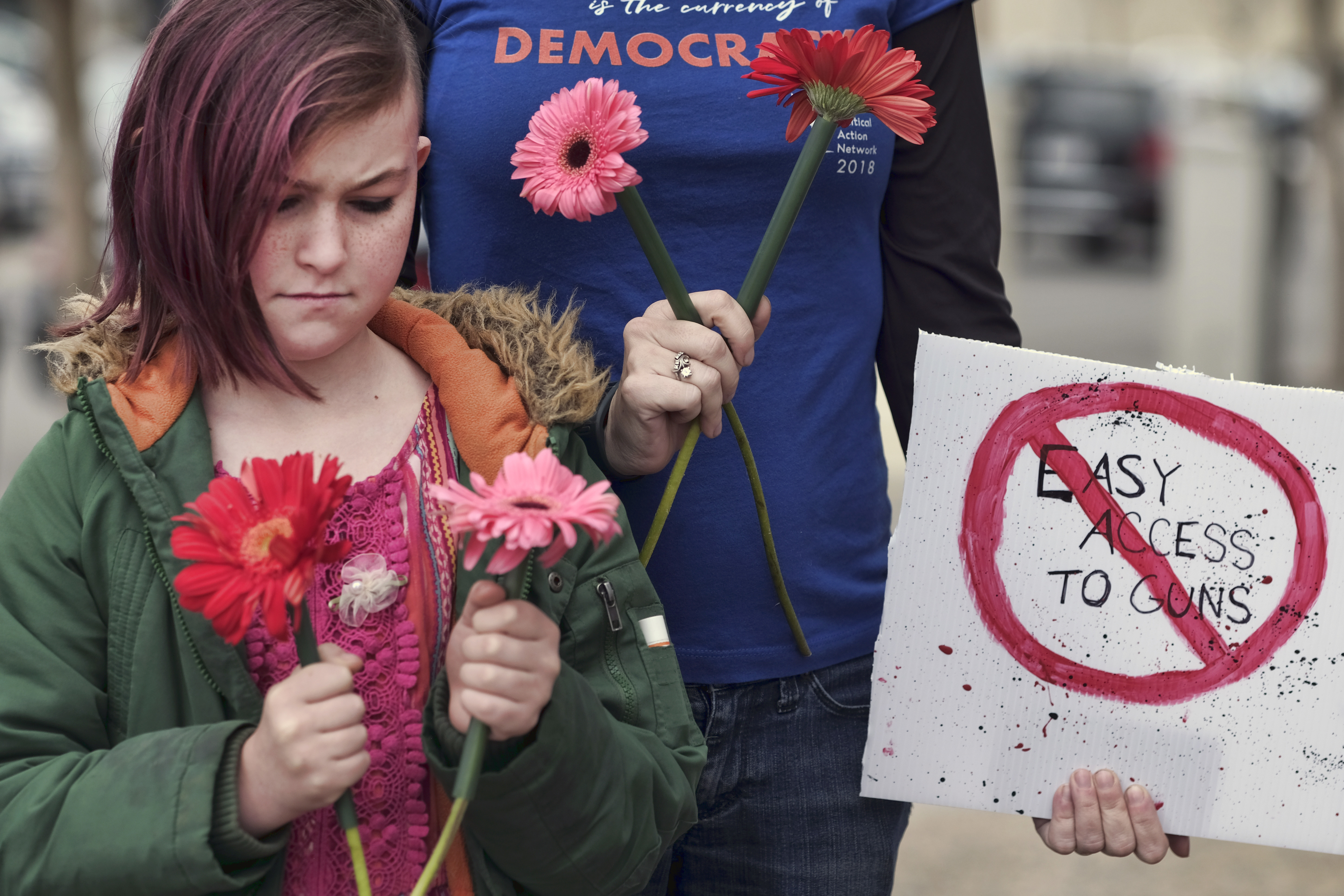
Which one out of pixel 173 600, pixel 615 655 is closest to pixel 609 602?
pixel 615 655

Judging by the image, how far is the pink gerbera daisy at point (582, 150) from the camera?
1208 mm

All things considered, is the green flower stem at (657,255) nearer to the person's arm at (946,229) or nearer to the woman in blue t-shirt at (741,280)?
the woman in blue t-shirt at (741,280)

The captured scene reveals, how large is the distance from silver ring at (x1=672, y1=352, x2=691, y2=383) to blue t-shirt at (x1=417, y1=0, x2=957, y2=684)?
10.5 inches

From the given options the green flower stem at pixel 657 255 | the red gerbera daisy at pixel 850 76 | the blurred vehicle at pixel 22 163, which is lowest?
the green flower stem at pixel 657 255

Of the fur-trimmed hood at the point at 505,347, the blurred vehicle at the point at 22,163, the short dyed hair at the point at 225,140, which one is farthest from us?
the blurred vehicle at the point at 22,163

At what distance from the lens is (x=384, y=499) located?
1.31m

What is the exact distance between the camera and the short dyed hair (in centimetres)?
118

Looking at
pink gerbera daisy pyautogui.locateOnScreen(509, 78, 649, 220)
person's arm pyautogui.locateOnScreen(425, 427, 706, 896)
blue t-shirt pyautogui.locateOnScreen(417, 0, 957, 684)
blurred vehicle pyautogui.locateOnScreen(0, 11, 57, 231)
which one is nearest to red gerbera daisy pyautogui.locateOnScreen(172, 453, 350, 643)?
person's arm pyautogui.locateOnScreen(425, 427, 706, 896)

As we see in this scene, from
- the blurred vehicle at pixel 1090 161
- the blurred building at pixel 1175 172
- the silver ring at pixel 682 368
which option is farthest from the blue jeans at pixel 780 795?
the blurred vehicle at pixel 1090 161

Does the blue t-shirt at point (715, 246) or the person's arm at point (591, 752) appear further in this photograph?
the blue t-shirt at point (715, 246)

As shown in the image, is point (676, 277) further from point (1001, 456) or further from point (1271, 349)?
point (1271, 349)

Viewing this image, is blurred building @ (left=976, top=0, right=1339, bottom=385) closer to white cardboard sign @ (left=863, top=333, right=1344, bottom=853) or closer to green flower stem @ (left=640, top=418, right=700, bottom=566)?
white cardboard sign @ (left=863, top=333, right=1344, bottom=853)

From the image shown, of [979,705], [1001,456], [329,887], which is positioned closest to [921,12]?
[1001,456]

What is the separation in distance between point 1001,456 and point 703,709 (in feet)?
1.43
